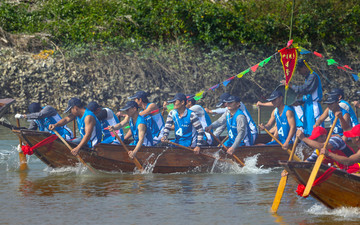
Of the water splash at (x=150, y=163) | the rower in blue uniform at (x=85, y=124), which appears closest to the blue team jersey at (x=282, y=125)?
the water splash at (x=150, y=163)

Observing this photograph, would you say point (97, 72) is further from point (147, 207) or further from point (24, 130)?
point (147, 207)

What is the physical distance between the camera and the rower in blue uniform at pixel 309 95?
1479 centimetres

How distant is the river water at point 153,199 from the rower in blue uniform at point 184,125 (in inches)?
26.2

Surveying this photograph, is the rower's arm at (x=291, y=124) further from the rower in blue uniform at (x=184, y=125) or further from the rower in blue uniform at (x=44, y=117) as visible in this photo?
the rower in blue uniform at (x=44, y=117)

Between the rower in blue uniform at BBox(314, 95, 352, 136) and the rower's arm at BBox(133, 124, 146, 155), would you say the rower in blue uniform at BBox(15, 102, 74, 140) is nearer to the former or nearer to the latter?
the rower's arm at BBox(133, 124, 146, 155)

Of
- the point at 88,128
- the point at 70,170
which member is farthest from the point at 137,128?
the point at 70,170

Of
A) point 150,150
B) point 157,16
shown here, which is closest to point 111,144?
point 150,150

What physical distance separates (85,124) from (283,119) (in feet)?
12.5

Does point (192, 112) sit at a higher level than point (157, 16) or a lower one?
lower

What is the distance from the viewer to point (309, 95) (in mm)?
14984

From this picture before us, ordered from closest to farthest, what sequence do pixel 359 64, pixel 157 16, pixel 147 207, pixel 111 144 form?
1. pixel 147 207
2. pixel 111 144
3. pixel 157 16
4. pixel 359 64

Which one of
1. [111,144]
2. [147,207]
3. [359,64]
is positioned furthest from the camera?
[359,64]

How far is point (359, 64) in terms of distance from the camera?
100 ft

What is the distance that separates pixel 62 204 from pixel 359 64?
71.6ft
